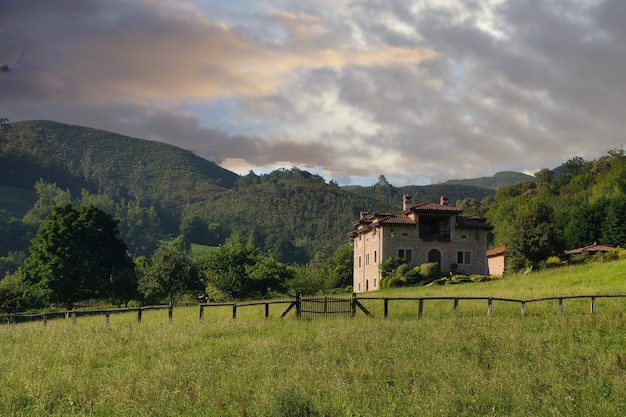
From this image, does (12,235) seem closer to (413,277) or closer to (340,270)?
(340,270)

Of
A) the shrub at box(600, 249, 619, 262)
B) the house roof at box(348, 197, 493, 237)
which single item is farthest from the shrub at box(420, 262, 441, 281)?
the shrub at box(600, 249, 619, 262)

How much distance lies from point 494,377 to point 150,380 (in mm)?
8197

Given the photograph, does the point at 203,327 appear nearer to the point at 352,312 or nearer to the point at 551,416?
the point at 352,312

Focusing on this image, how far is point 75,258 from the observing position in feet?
183

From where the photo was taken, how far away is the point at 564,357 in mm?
16578

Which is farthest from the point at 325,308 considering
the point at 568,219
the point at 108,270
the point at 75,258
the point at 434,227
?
the point at 568,219

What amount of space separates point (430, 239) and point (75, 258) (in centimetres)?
3687

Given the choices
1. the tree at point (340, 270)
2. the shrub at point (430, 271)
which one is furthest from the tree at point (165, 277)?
the tree at point (340, 270)

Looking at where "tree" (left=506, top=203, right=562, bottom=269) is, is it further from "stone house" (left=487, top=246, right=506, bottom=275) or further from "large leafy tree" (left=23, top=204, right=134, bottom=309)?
"large leafy tree" (left=23, top=204, right=134, bottom=309)

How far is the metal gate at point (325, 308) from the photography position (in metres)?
26.5

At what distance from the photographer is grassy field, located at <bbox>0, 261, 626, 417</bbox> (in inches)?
481

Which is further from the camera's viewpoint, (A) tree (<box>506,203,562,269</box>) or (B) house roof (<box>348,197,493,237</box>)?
(B) house roof (<box>348,197,493,237</box>)

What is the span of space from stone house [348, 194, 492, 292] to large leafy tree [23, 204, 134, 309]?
2674 cm

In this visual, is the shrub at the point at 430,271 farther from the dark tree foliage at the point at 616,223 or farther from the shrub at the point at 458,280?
the dark tree foliage at the point at 616,223
